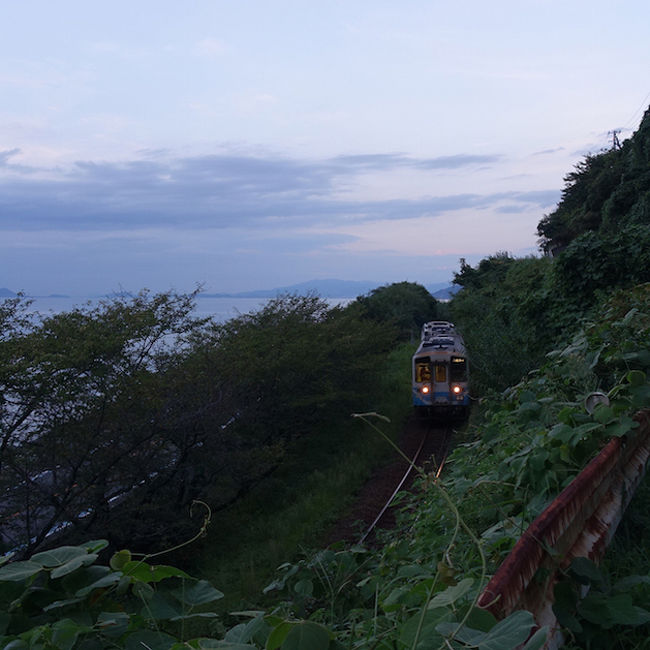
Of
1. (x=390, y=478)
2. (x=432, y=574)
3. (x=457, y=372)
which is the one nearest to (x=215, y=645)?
(x=432, y=574)

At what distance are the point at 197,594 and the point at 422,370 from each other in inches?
787

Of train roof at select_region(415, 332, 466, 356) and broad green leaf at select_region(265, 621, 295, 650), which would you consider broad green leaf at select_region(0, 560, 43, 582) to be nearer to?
broad green leaf at select_region(265, 621, 295, 650)

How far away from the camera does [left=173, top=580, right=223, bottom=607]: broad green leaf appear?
1.81 m

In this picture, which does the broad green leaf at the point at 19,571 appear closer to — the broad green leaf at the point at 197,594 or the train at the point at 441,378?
the broad green leaf at the point at 197,594

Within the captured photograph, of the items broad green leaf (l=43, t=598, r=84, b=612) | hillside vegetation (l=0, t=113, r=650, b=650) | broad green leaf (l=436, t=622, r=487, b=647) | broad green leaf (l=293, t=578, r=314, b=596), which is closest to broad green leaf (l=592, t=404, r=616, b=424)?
hillside vegetation (l=0, t=113, r=650, b=650)

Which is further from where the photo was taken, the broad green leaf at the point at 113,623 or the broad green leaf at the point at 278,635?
the broad green leaf at the point at 113,623

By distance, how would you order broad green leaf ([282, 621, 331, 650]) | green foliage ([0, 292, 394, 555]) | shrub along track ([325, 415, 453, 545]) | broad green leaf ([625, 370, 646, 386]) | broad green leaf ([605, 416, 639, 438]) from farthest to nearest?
shrub along track ([325, 415, 453, 545])
green foliage ([0, 292, 394, 555])
broad green leaf ([625, 370, 646, 386])
broad green leaf ([605, 416, 639, 438])
broad green leaf ([282, 621, 331, 650])

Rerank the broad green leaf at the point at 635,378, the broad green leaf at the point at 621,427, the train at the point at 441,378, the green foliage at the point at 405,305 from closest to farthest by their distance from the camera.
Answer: the broad green leaf at the point at 621,427 < the broad green leaf at the point at 635,378 < the train at the point at 441,378 < the green foliage at the point at 405,305

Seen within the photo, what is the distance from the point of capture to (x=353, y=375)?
78.1 feet

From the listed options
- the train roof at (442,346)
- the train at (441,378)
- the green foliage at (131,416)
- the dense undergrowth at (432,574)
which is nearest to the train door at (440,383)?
the train at (441,378)

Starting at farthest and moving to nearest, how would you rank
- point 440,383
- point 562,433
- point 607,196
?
point 607,196, point 440,383, point 562,433

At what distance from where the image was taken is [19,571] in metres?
1.78

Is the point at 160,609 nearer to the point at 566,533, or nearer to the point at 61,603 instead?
the point at 61,603

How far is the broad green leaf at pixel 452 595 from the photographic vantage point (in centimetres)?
159
